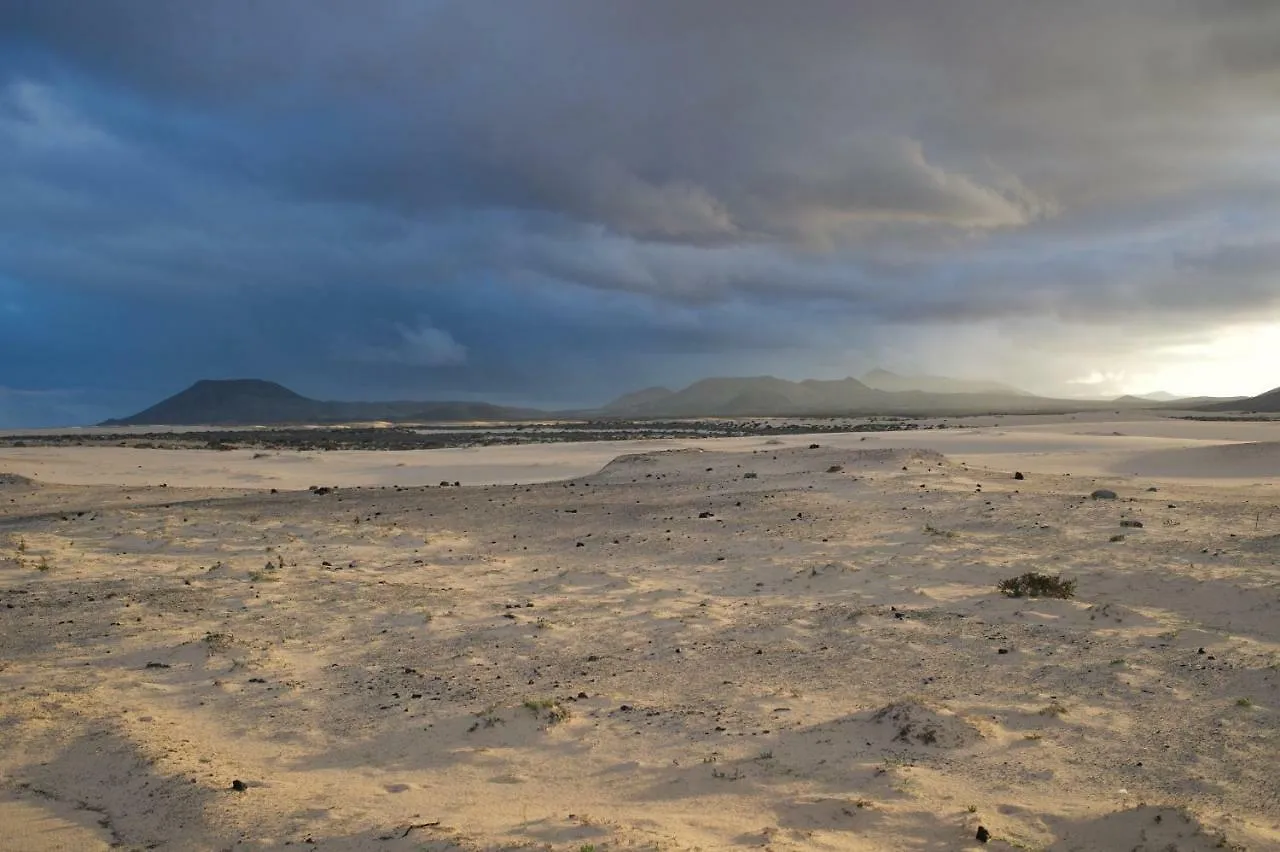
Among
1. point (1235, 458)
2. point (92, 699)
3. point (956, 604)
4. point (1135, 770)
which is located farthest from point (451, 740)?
point (1235, 458)

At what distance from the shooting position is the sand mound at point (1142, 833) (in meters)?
5.36

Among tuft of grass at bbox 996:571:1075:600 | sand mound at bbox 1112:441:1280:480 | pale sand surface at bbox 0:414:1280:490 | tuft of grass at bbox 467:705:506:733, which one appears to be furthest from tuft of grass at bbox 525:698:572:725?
sand mound at bbox 1112:441:1280:480

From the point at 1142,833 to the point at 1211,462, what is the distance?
28929 mm

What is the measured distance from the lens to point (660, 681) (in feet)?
28.7

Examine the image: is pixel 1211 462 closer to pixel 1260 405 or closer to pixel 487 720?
pixel 487 720

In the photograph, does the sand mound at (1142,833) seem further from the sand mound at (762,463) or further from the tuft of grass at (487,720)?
the sand mound at (762,463)

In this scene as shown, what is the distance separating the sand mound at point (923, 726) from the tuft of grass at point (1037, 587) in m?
4.64

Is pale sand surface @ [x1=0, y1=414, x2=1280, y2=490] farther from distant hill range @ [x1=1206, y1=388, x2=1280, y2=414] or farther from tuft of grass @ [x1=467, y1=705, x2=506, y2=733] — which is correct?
distant hill range @ [x1=1206, y1=388, x2=1280, y2=414]

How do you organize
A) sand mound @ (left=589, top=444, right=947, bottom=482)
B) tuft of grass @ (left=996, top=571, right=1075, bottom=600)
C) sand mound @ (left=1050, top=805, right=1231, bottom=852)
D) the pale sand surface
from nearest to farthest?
1. sand mound @ (left=1050, top=805, right=1231, bottom=852)
2. tuft of grass @ (left=996, top=571, right=1075, bottom=600)
3. sand mound @ (left=589, top=444, right=947, bottom=482)
4. the pale sand surface

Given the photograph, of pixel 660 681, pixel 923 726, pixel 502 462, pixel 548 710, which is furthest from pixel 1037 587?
pixel 502 462

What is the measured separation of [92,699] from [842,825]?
722cm

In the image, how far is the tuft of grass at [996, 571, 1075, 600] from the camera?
37.1ft

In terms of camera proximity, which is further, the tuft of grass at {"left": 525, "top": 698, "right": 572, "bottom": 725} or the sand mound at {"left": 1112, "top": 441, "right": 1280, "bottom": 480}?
the sand mound at {"left": 1112, "top": 441, "right": 1280, "bottom": 480}

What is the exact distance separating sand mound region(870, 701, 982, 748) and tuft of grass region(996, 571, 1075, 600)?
4638mm
